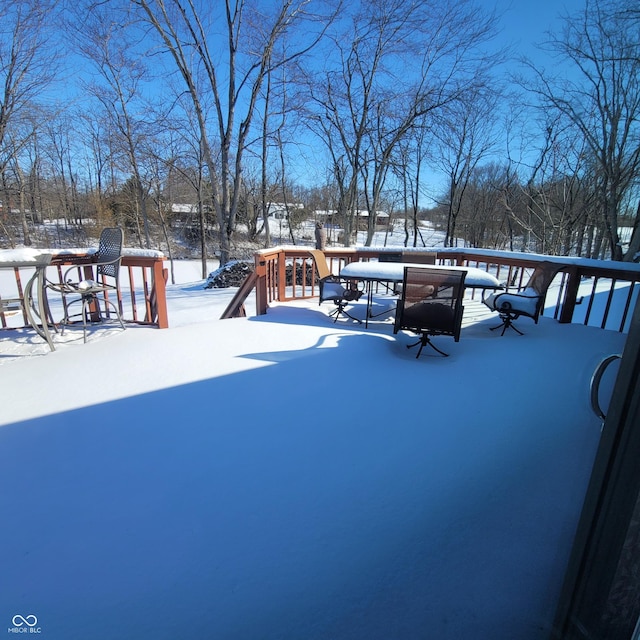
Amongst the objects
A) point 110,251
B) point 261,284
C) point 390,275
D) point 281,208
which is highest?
point 281,208

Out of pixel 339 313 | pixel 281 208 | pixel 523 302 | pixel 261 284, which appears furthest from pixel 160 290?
pixel 281 208

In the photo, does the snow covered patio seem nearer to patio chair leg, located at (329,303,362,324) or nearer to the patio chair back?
the patio chair back

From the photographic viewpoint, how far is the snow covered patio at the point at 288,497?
1.10m

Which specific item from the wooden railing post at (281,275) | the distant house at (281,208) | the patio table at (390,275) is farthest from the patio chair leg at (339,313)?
the distant house at (281,208)

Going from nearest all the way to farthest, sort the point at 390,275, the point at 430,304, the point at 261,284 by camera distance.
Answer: the point at 430,304
the point at 390,275
the point at 261,284

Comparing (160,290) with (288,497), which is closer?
(288,497)

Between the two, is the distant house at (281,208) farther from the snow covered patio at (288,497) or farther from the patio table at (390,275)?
the snow covered patio at (288,497)

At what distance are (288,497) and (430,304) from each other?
2.24 meters

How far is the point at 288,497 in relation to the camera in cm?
153

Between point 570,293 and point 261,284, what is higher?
point 570,293

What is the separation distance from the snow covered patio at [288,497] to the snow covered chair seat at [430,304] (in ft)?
1.44

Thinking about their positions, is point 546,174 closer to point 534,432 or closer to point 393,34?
point 393,34

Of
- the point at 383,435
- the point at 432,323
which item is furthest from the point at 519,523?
the point at 432,323

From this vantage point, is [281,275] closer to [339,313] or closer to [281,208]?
[339,313]
